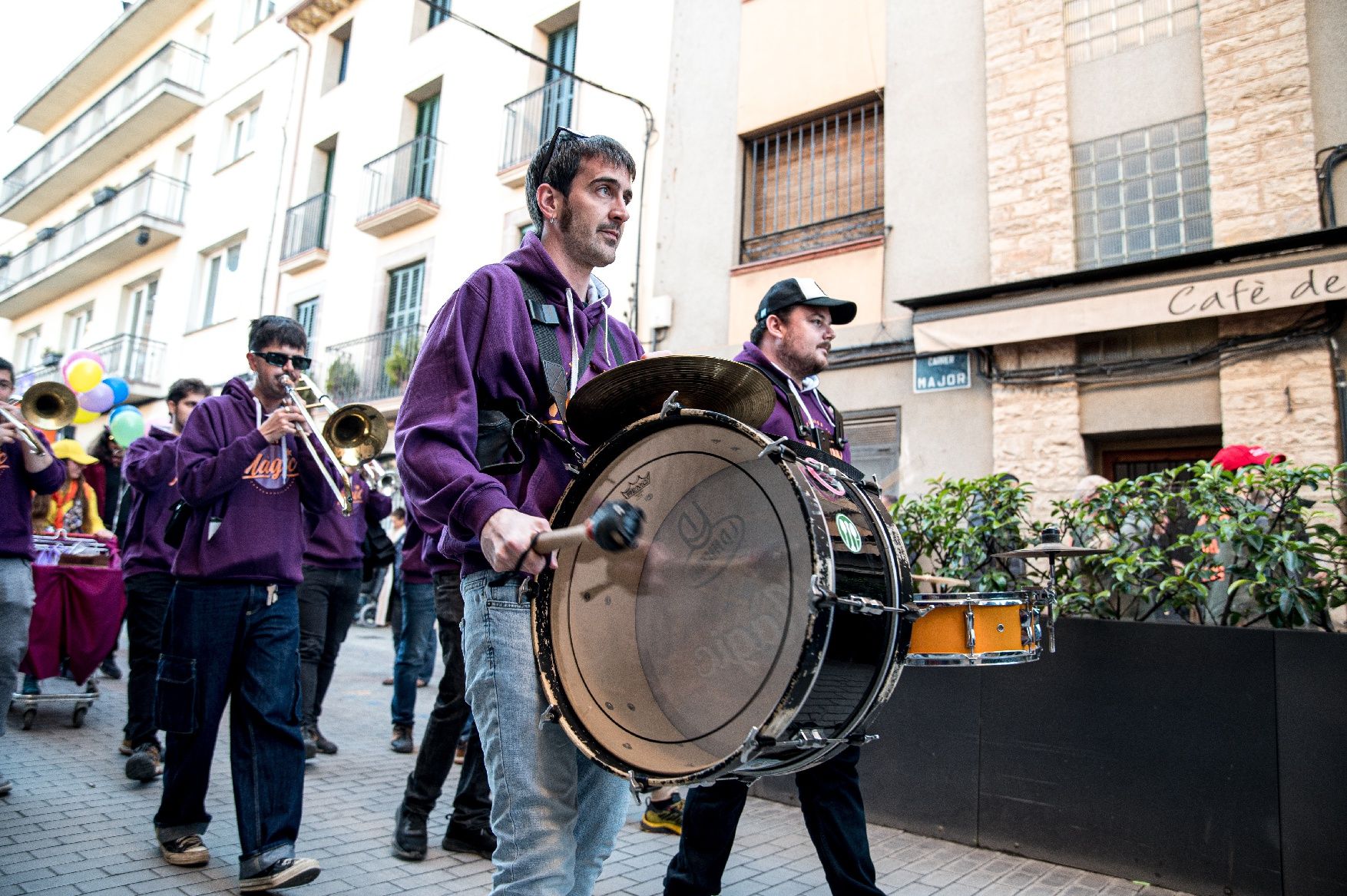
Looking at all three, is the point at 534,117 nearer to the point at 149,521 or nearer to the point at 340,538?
the point at 340,538

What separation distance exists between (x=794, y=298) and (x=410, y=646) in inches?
145

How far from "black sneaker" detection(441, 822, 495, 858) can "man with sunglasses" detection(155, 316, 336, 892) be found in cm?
74

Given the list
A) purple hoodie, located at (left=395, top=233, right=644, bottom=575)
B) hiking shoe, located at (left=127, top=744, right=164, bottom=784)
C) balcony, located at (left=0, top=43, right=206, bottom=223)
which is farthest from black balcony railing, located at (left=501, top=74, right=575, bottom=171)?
purple hoodie, located at (left=395, top=233, right=644, bottom=575)

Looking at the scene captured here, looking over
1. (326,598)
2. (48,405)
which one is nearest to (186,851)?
(326,598)

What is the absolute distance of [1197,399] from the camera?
7309mm

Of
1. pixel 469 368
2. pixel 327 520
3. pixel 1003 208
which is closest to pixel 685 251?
pixel 1003 208

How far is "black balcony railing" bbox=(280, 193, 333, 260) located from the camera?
17.3 meters

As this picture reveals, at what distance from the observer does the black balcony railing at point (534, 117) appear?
13.3 meters

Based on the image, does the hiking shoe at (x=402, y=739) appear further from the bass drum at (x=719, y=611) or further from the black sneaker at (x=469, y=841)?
the bass drum at (x=719, y=611)

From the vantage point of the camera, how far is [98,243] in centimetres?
2211

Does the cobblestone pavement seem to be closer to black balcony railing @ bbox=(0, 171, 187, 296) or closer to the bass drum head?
the bass drum head

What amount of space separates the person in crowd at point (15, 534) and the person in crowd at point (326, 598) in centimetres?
129

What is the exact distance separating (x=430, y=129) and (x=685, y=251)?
7.38 m

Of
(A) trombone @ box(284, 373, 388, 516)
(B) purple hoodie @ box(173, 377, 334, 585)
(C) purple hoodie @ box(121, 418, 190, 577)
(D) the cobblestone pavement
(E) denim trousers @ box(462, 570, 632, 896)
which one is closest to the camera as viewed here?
(E) denim trousers @ box(462, 570, 632, 896)
